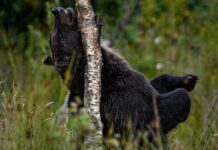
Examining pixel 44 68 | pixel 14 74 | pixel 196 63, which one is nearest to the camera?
pixel 14 74

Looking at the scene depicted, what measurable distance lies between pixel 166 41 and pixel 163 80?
16.6 feet

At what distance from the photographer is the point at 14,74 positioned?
27.2ft

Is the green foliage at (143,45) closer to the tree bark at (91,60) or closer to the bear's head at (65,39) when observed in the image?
the bear's head at (65,39)

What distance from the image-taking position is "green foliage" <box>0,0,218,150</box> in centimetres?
752

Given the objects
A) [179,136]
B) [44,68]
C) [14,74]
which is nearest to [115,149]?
[179,136]

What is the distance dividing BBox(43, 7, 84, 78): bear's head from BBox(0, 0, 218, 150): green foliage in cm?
45

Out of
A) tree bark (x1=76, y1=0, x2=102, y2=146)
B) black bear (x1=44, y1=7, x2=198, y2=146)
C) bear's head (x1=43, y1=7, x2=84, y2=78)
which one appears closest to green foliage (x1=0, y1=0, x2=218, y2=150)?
black bear (x1=44, y1=7, x2=198, y2=146)

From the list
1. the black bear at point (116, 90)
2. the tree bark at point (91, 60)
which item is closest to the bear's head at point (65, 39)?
the black bear at point (116, 90)

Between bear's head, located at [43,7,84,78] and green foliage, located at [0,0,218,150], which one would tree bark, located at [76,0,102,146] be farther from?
green foliage, located at [0,0,218,150]

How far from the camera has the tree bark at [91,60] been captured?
17.8 ft

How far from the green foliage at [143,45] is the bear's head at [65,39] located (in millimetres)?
447

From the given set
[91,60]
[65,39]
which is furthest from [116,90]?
[91,60]

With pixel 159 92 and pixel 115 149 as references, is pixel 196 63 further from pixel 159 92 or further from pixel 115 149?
pixel 115 149

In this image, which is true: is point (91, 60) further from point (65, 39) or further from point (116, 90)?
point (116, 90)
